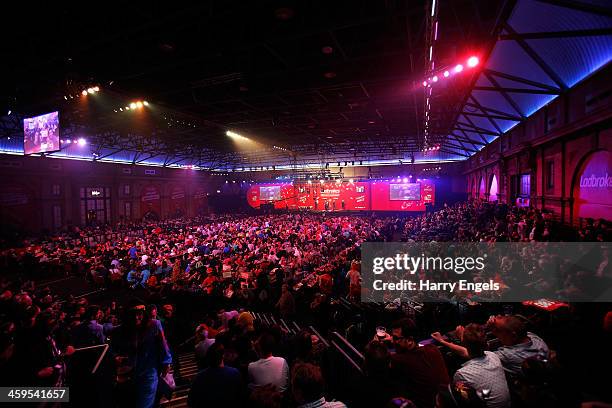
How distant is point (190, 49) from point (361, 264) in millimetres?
7160

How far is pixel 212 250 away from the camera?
13.2 meters

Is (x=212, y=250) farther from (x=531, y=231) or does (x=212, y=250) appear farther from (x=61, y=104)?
(x=531, y=231)

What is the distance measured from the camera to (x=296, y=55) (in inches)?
271

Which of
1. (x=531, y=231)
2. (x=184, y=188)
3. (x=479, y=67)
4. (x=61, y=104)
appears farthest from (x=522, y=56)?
(x=184, y=188)

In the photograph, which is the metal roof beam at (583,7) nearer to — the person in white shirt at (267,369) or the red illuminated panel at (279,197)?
the person in white shirt at (267,369)

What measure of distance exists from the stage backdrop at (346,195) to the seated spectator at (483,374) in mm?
27100

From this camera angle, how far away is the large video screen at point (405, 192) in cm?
2798

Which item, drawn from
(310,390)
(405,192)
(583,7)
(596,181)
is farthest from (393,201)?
(310,390)

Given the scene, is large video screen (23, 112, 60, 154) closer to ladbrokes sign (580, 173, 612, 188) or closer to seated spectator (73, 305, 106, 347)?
seated spectator (73, 305, 106, 347)

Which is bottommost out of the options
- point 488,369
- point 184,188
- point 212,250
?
point 212,250

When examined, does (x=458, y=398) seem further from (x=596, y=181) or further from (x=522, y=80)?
(x=522, y=80)

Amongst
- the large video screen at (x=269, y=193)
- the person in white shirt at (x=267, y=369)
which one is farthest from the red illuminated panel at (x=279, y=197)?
the person in white shirt at (x=267, y=369)

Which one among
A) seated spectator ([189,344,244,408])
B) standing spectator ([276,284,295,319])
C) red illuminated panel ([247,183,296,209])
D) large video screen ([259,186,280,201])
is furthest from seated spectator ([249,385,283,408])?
large video screen ([259,186,280,201])

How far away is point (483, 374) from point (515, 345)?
2.31ft
